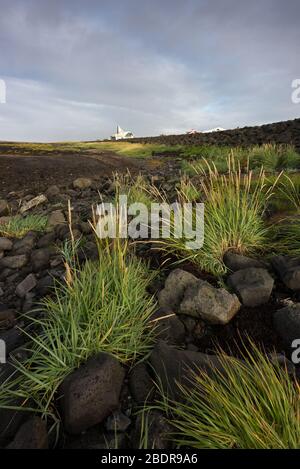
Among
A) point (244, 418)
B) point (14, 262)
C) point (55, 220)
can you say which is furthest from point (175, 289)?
point (55, 220)

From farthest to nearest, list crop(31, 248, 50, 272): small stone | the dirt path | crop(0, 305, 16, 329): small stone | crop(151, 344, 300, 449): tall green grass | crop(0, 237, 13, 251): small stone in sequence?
the dirt path, crop(0, 237, 13, 251): small stone, crop(31, 248, 50, 272): small stone, crop(0, 305, 16, 329): small stone, crop(151, 344, 300, 449): tall green grass

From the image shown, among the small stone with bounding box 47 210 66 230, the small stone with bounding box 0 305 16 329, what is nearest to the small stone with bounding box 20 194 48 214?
the small stone with bounding box 47 210 66 230

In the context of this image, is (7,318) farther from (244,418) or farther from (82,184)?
(82,184)

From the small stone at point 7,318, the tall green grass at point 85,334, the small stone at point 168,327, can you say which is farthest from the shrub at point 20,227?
the small stone at point 168,327

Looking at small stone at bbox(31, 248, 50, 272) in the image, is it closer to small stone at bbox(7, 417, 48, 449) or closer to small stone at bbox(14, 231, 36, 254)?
small stone at bbox(14, 231, 36, 254)

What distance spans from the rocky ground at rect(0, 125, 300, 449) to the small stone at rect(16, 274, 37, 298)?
0.04 feet

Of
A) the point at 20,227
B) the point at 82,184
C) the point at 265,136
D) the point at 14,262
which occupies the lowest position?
the point at 14,262

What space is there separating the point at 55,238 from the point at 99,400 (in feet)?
11.6

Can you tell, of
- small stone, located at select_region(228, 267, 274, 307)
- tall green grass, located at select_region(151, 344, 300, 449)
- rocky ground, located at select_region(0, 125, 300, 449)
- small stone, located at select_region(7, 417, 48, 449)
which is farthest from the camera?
small stone, located at select_region(228, 267, 274, 307)

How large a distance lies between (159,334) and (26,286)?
2016 mm

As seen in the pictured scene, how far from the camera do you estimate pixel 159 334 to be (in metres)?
2.77

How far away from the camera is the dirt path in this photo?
39.3 feet

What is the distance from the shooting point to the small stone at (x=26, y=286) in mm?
4035
